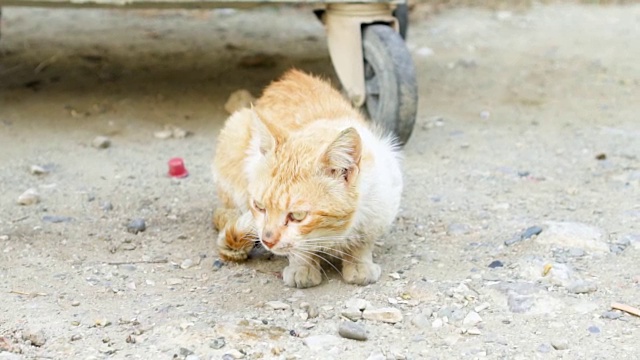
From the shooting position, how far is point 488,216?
3215 mm

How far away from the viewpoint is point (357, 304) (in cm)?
254

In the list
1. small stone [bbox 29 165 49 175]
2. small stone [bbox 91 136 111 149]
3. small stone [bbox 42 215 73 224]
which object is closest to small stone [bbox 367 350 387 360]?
small stone [bbox 42 215 73 224]

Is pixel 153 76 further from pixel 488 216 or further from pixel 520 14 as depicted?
pixel 520 14

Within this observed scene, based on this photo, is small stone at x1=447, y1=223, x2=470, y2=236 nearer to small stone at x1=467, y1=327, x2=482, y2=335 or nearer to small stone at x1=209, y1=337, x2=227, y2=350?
small stone at x1=467, y1=327, x2=482, y2=335

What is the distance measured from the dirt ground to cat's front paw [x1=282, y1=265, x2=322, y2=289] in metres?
0.04

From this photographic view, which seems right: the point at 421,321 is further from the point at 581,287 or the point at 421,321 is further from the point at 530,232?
the point at 530,232

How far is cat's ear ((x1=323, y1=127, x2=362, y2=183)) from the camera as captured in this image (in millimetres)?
2383

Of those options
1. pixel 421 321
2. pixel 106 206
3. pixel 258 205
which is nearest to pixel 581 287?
pixel 421 321

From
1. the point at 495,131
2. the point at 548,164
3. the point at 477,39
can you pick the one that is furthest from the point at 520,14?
the point at 548,164

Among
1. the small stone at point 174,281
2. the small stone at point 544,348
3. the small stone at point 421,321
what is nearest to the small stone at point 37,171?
the small stone at point 174,281

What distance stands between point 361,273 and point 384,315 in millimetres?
236

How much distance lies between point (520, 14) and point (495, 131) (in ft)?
8.76

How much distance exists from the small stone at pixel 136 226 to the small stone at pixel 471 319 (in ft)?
4.08

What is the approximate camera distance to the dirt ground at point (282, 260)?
238cm
